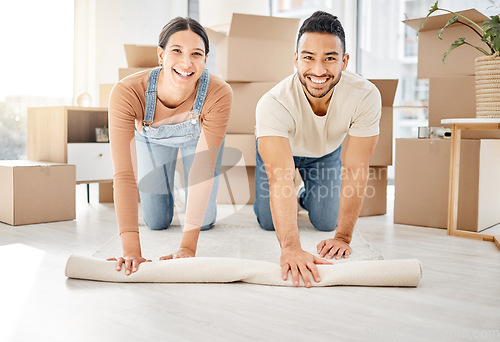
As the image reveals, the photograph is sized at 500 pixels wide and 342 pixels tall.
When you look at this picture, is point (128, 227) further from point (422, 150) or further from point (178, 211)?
point (422, 150)

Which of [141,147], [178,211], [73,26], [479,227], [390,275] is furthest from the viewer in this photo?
[73,26]

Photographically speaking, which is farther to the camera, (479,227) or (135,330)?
(479,227)

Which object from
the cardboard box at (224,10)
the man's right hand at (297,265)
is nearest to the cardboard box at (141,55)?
the cardboard box at (224,10)

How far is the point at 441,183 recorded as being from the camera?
2197 mm

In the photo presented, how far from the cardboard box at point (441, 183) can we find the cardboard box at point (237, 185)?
0.85 m

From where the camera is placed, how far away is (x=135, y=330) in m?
0.98

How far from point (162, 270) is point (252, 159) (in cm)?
149

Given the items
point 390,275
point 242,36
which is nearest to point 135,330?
point 390,275

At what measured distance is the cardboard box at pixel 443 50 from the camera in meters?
2.22

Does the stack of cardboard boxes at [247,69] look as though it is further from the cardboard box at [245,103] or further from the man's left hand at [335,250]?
the man's left hand at [335,250]

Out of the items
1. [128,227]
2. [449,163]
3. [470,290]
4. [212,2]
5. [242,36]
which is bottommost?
[470,290]

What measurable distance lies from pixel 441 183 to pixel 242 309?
4.62 ft

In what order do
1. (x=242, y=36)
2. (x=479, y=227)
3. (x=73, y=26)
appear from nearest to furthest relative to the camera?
1. (x=479, y=227)
2. (x=242, y=36)
3. (x=73, y=26)

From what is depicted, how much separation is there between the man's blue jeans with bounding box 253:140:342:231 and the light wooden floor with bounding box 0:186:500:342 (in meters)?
0.55
